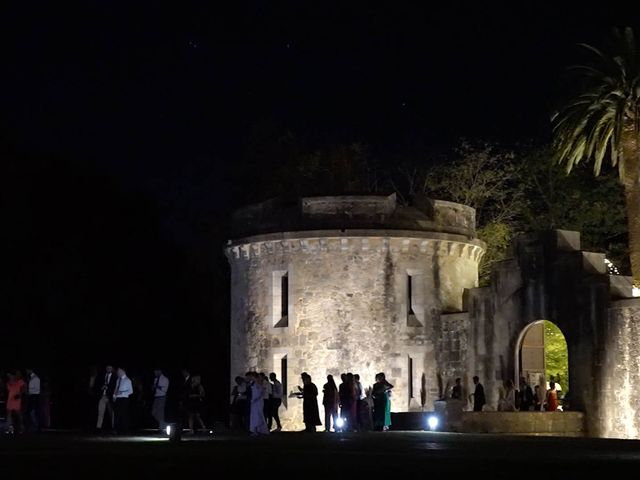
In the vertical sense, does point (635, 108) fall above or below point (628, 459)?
above

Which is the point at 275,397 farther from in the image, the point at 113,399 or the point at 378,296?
the point at 378,296

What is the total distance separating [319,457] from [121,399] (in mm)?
12486

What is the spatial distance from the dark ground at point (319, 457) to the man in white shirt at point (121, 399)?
171 inches

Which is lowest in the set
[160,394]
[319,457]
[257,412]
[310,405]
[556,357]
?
[319,457]

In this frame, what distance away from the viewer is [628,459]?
17188 millimetres

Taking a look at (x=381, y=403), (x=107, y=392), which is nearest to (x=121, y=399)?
(x=107, y=392)

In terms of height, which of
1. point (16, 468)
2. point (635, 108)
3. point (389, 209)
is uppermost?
point (635, 108)

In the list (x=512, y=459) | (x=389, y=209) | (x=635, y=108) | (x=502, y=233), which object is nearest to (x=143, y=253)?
(x=502, y=233)

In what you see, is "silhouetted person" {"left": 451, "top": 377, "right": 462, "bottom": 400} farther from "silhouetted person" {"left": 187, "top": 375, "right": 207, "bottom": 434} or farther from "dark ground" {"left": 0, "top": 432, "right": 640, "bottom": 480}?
"dark ground" {"left": 0, "top": 432, "right": 640, "bottom": 480}

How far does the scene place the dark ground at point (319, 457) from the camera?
14531mm

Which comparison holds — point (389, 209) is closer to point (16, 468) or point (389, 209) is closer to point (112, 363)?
point (112, 363)

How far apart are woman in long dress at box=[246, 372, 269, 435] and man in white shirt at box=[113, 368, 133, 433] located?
284 centimetres

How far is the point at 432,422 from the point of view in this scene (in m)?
30.7

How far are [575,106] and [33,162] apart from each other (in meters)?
23.7
